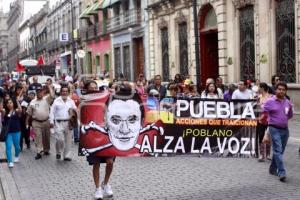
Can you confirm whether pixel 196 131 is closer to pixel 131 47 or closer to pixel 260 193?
pixel 260 193

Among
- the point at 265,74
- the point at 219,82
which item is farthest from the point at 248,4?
the point at 219,82

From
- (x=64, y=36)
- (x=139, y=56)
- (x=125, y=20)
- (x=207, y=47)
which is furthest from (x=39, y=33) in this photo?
(x=207, y=47)

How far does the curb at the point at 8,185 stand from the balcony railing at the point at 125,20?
24144mm

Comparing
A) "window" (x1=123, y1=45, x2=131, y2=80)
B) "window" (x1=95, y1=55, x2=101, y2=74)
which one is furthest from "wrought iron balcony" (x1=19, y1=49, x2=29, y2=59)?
"window" (x1=123, y1=45, x2=131, y2=80)

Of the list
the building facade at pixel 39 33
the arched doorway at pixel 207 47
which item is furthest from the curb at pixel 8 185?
the building facade at pixel 39 33

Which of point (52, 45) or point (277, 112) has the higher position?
point (52, 45)

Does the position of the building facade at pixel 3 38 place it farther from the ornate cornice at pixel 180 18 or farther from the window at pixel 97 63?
the ornate cornice at pixel 180 18

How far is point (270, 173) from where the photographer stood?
960cm

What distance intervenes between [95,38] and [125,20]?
8.37m

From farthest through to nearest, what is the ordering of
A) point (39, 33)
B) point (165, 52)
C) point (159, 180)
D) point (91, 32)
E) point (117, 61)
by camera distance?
1. point (39, 33)
2. point (91, 32)
3. point (117, 61)
4. point (165, 52)
5. point (159, 180)

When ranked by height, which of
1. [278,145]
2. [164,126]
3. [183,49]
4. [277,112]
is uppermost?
[183,49]

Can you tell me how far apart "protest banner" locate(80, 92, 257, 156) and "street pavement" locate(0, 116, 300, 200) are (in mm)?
594

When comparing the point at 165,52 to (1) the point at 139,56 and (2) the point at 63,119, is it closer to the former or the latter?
(1) the point at 139,56

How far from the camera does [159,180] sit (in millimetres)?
9414
